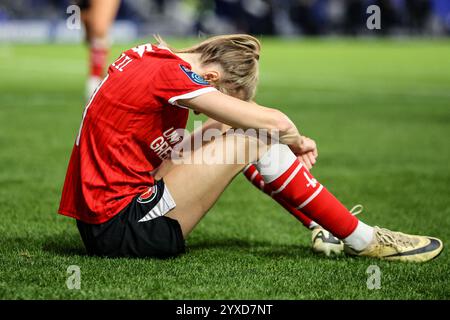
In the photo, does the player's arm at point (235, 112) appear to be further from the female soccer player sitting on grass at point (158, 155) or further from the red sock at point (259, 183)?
the red sock at point (259, 183)

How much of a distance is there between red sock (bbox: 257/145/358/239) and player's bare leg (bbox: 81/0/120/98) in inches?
266

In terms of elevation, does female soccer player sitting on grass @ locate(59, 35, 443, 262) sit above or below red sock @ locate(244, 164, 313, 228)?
above

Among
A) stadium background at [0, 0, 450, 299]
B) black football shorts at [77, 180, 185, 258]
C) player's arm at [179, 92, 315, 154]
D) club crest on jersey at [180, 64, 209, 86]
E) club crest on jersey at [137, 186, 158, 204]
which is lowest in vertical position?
stadium background at [0, 0, 450, 299]

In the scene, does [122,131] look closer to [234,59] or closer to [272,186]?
[234,59]

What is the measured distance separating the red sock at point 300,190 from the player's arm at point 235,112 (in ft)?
0.54

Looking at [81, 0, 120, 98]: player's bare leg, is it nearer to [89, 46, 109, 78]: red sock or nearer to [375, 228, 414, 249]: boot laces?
[89, 46, 109, 78]: red sock

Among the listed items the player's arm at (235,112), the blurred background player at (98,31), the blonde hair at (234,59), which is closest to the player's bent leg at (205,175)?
the player's arm at (235,112)

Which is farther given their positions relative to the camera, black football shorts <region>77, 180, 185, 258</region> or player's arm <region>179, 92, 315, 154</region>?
black football shorts <region>77, 180, 185, 258</region>

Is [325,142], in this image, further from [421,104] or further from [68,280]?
[68,280]

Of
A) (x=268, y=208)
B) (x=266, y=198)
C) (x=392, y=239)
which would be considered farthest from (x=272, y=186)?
(x=266, y=198)

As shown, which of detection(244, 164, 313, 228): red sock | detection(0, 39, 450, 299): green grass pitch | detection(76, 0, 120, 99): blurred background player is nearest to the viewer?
detection(0, 39, 450, 299): green grass pitch

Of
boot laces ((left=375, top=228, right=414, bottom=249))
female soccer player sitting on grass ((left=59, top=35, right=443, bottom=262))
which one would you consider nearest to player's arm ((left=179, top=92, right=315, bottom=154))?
female soccer player sitting on grass ((left=59, top=35, right=443, bottom=262))

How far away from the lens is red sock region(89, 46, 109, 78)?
10.6 metres
